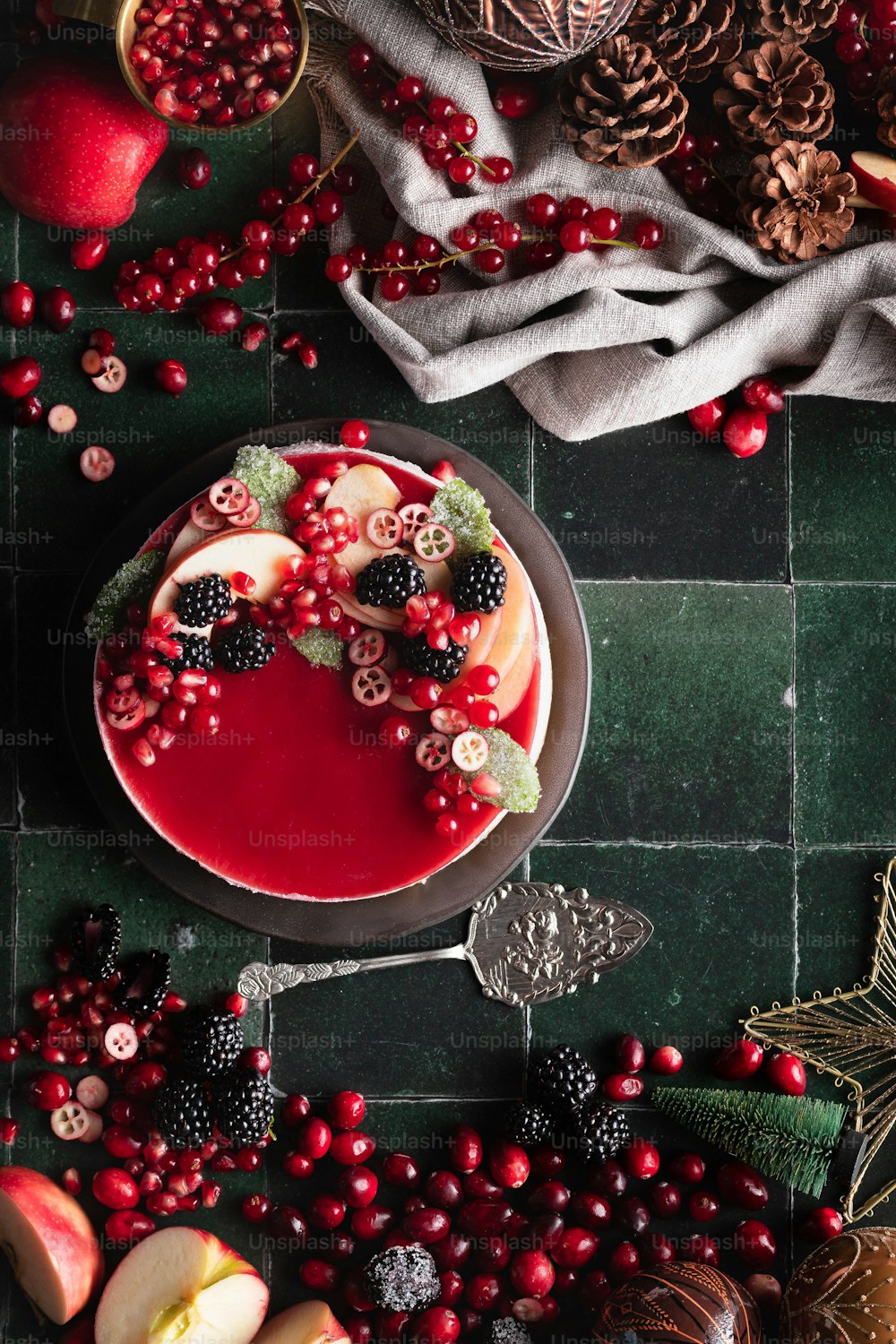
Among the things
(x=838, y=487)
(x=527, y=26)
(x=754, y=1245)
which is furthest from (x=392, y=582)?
(x=754, y=1245)

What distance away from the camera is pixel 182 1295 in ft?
6.28

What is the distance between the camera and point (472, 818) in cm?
188

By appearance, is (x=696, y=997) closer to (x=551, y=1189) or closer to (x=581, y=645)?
(x=551, y=1189)

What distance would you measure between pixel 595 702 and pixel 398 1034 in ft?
2.43

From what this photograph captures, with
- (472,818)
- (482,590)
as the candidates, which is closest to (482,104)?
(482,590)

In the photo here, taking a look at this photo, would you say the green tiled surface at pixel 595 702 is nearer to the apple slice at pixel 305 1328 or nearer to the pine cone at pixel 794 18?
the apple slice at pixel 305 1328

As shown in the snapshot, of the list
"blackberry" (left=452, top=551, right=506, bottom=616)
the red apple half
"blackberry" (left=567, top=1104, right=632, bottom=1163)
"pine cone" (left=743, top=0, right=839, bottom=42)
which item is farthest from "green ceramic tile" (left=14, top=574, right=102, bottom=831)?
"pine cone" (left=743, top=0, right=839, bottom=42)

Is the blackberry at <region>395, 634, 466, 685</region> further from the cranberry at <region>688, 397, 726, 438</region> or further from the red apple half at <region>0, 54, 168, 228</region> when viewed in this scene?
the red apple half at <region>0, 54, 168, 228</region>

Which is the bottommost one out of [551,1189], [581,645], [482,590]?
[551,1189]

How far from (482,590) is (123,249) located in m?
1.03

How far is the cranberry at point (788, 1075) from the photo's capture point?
2102mm

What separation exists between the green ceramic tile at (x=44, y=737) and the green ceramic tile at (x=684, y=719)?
926 mm

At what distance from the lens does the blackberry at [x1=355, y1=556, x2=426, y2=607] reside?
1.78 meters

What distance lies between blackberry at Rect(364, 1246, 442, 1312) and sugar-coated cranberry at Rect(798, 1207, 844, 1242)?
70cm
